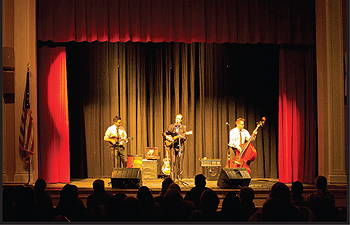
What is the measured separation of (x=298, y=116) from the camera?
8.95 m

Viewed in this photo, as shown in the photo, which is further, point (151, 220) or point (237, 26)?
point (237, 26)

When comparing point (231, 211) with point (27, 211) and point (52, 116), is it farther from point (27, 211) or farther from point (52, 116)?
point (52, 116)

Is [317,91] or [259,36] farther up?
[259,36]

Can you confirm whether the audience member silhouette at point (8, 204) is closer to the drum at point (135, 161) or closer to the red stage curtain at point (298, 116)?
the drum at point (135, 161)

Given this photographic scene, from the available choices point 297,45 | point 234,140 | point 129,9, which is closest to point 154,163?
point 234,140

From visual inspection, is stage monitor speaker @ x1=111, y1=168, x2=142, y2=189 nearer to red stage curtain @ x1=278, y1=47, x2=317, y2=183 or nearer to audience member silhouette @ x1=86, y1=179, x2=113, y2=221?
audience member silhouette @ x1=86, y1=179, x2=113, y2=221

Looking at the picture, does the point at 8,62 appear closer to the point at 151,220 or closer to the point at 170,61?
the point at 170,61

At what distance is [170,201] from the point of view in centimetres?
339

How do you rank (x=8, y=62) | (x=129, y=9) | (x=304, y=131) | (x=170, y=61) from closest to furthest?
(x=8, y=62) → (x=129, y=9) → (x=304, y=131) → (x=170, y=61)

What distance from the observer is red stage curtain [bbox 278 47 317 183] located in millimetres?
8867

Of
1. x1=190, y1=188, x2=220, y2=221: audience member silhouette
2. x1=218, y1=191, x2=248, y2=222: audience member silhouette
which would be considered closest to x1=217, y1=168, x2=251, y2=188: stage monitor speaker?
x1=218, y1=191, x2=248, y2=222: audience member silhouette

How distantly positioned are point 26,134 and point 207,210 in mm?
5602

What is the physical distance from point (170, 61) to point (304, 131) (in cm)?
404

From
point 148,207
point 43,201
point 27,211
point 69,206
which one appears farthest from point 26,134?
point 148,207
